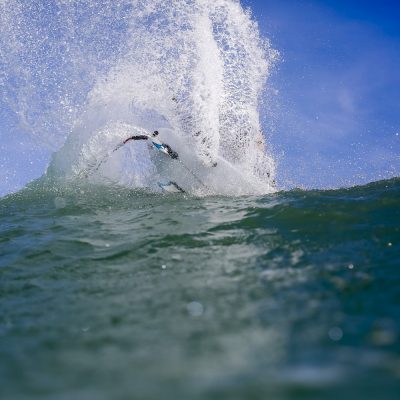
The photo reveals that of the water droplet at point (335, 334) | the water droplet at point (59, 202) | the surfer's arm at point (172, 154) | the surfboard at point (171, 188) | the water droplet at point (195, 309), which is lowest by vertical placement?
the water droplet at point (335, 334)

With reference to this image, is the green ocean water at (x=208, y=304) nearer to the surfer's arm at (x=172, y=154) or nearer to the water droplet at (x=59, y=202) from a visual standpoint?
the water droplet at (x=59, y=202)

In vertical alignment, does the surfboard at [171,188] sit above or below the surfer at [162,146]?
below

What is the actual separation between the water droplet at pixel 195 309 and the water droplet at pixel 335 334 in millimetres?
913

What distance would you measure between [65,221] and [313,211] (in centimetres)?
401

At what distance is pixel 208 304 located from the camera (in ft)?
10.8

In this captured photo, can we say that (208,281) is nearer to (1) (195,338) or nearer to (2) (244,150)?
(1) (195,338)

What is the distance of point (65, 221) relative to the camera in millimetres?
7332

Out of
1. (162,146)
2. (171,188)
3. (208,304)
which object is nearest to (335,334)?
(208,304)

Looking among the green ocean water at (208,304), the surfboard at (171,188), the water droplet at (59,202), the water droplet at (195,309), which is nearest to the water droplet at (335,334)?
the green ocean water at (208,304)

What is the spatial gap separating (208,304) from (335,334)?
1.03 meters

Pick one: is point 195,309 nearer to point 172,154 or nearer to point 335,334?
point 335,334

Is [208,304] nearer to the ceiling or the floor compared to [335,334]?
nearer to the ceiling

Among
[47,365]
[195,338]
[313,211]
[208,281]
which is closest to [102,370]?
[47,365]

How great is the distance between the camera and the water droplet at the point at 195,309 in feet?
10.2
